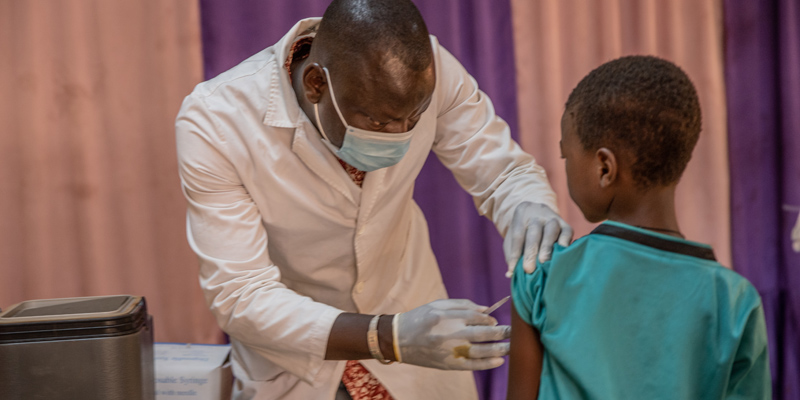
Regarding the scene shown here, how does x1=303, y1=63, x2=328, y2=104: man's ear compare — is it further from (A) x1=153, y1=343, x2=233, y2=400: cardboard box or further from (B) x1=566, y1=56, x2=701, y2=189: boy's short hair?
(A) x1=153, y1=343, x2=233, y2=400: cardboard box

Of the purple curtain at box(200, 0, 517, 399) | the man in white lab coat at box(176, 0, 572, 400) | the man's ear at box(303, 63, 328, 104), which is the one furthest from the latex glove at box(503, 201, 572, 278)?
the purple curtain at box(200, 0, 517, 399)

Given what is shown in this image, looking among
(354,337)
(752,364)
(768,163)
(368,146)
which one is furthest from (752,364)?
(768,163)

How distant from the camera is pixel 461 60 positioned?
2426 mm

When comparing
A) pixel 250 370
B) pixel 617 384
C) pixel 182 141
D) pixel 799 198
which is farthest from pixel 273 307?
pixel 799 198

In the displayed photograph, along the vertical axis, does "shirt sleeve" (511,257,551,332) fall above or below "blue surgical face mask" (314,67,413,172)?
below

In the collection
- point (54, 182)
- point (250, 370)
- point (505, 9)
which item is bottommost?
point (250, 370)

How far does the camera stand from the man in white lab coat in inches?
52.0

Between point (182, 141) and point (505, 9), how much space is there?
138cm

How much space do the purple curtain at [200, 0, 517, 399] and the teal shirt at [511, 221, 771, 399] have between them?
4.53ft

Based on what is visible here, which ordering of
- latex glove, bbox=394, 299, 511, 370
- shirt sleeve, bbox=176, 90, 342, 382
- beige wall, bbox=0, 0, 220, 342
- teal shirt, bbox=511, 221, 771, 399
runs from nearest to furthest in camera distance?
teal shirt, bbox=511, 221, 771, 399 → latex glove, bbox=394, 299, 511, 370 → shirt sleeve, bbox=176, 90, 342, 382 → beige wall, bbox=0, 0, 220, 342

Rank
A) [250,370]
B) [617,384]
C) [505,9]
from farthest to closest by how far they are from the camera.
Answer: [505,9]
[250,370]
[617,384]

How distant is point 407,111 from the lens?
137cm

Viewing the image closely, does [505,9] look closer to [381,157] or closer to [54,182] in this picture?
[381,157]

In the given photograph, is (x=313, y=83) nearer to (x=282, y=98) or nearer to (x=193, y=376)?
(x=282, y=98)
